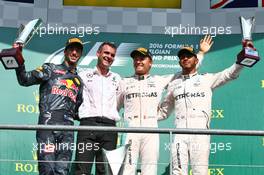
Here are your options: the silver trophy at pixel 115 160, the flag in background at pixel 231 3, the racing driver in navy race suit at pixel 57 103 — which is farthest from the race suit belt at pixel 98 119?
the flag in background at pixel 231 3

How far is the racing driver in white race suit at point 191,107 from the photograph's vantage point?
5.74 m

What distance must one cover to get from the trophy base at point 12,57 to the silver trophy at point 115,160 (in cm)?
97

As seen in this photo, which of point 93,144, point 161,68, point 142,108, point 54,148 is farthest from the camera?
point 161,68

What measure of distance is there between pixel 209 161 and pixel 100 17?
2403 mm

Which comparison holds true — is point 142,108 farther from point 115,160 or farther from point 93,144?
point 115,160

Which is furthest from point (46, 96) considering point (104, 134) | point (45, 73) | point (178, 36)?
point (178, 36)

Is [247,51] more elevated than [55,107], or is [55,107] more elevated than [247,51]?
[247,51]

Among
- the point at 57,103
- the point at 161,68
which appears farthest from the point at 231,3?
the point at 57,103

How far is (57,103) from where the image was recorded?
584 centimetres

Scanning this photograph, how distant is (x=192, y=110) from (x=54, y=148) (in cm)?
122

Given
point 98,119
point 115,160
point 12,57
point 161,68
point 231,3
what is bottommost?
point 115,160

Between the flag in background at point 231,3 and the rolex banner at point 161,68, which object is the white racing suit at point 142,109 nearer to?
the rolex banner at point 161,68

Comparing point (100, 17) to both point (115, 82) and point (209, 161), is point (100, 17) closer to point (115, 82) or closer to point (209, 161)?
point (115, 82)

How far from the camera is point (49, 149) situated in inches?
222
